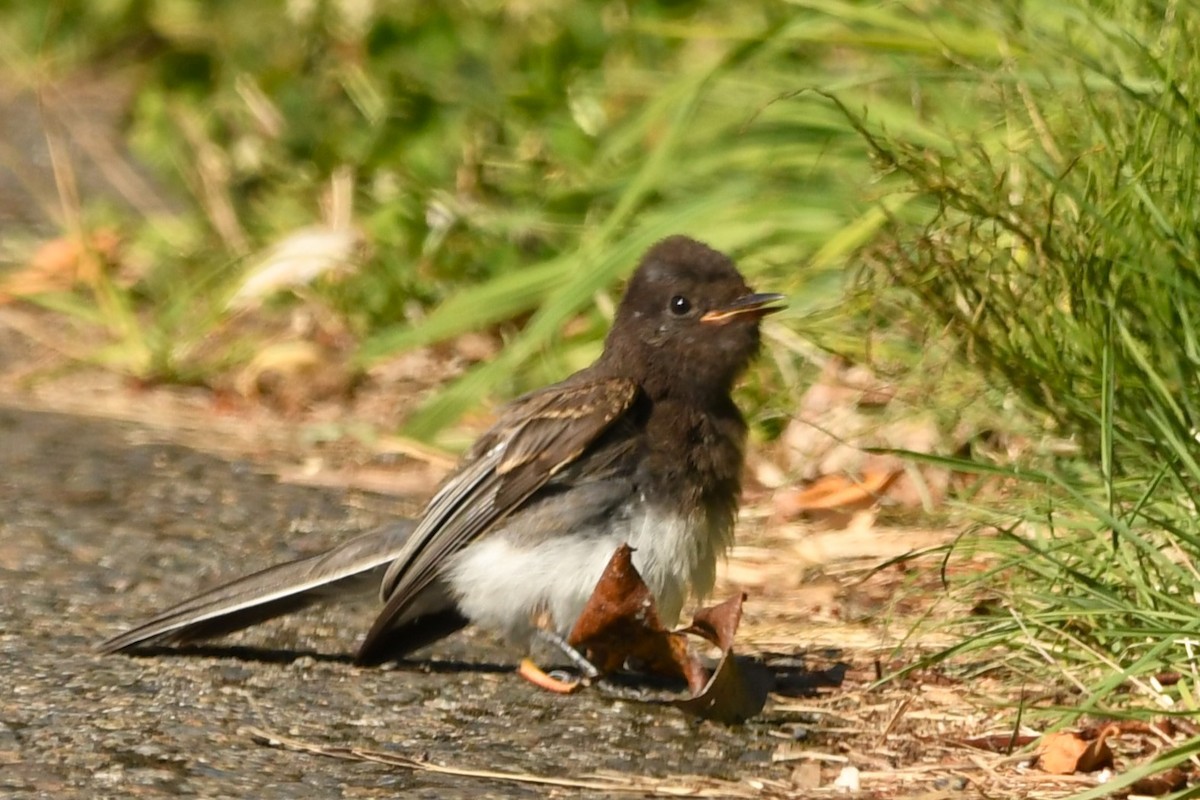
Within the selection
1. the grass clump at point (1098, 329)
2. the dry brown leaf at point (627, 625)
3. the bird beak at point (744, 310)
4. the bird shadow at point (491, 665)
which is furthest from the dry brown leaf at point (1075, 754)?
the bird beak at point (744, 310)

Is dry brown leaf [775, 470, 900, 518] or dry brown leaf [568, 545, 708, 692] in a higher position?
dry brown leaf [775, 470, 900, 518]

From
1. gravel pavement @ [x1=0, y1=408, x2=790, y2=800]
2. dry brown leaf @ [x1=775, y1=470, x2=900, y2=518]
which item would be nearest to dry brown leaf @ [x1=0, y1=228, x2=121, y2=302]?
gravel pavement @ [x1=0, y1=408, x2=790, y2=800]

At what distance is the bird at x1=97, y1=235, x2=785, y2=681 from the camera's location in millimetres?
4367

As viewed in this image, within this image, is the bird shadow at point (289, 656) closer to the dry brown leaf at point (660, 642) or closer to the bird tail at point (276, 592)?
the bird tail at point (276, 592)

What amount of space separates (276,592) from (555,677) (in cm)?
70

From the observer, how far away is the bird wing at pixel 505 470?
4.49m

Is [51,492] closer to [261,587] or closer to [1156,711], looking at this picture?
[261,587]

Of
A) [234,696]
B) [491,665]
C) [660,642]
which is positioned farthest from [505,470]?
[234,696]

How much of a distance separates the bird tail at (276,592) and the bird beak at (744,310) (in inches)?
38.9

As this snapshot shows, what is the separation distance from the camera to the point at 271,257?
7676 millimetres

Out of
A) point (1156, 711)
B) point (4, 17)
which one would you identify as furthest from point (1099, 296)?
point (4, 17)

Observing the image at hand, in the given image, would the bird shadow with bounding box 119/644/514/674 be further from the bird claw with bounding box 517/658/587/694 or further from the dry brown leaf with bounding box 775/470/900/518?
the dry brown leaf with bounding box 775/470/900/518

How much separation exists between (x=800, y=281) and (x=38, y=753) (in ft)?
10.6

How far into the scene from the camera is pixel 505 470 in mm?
4594
